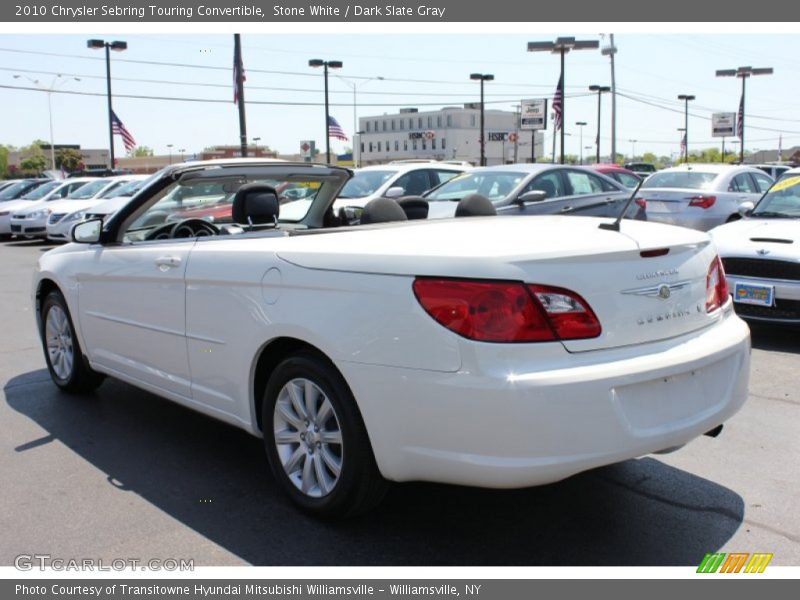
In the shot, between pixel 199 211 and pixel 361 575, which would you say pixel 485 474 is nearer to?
pixel 361 575

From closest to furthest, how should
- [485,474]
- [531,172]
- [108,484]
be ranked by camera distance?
[485,474] < [108,484] < [531,172]

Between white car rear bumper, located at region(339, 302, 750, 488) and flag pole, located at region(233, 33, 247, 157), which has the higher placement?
flag pole, located at region(233, 33, 247, 157)

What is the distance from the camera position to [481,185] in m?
11.0

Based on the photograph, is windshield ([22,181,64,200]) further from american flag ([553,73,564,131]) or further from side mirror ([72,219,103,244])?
american flag ([553,73,564,131])

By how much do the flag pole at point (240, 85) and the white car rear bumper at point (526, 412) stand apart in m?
19.2

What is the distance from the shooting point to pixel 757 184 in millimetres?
13508

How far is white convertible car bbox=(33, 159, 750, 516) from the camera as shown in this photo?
9.38ft

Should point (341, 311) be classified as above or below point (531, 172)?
below

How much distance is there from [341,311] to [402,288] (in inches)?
12.7

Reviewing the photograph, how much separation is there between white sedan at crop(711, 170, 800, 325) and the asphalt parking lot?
217 cm

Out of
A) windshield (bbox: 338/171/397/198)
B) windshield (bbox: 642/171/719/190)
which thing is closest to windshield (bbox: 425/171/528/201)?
windshield (bbox: 338/171/397/198)

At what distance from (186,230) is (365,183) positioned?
331 inches

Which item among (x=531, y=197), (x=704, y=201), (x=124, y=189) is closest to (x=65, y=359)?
(x=531, y=197)

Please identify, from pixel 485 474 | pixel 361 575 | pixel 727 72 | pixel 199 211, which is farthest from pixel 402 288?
pixel 727 72
